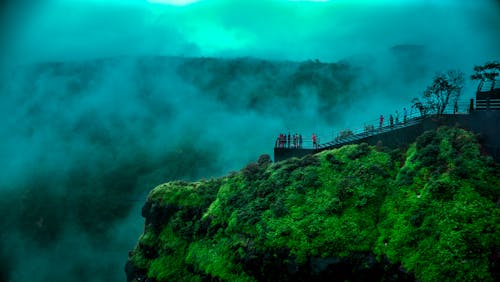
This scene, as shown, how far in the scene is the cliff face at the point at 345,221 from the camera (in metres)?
15.1

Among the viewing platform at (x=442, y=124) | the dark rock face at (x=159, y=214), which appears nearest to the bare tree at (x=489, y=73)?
the viewing platform at (x=442, y=124)

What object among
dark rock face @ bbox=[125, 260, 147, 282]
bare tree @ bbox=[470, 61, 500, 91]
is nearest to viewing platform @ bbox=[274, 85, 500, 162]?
bare tree @ bbox=[470, 61, 500, 91]

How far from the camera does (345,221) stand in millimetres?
18109

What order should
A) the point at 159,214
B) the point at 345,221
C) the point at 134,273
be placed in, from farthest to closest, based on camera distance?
the point at 159,214 < the point at 134,273 < the point at 345,221

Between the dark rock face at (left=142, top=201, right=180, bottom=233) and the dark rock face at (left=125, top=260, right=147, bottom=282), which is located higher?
the dark rock face at (left=142, top=201, right=180, bottom=233)

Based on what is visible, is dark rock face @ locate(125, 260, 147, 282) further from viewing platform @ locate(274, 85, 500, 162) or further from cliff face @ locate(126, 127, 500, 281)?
viewing platform @ locate(274, 85, 500, 162)

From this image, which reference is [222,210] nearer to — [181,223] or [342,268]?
[181,223]

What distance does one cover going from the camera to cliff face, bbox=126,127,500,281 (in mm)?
15062

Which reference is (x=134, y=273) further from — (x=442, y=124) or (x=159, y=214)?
(x=442, y=124)

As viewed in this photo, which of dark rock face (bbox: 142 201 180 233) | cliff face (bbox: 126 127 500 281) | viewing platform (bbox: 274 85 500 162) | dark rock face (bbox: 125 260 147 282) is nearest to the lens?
cliff face (bbox: 126 127 500 281)

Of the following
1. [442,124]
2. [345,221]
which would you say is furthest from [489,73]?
[345,221]

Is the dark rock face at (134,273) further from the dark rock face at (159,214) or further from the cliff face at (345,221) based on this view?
the dark rock face at (159,214)

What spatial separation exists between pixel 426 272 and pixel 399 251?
5.21 ft

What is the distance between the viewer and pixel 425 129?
2220 cm
